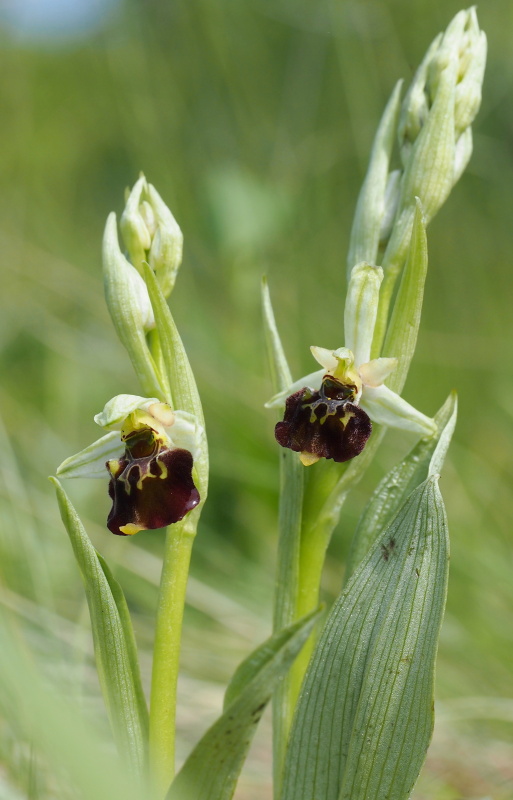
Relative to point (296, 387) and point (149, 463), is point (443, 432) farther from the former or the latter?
point (149, 463)

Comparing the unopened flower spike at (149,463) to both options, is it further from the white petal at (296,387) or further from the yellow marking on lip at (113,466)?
the white petal at (296,387)

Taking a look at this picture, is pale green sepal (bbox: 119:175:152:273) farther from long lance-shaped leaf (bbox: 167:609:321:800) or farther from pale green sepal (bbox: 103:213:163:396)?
long lance-shaped leaf (bbox: 167:609:321:800)

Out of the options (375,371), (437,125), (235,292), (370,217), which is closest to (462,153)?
(437,125)

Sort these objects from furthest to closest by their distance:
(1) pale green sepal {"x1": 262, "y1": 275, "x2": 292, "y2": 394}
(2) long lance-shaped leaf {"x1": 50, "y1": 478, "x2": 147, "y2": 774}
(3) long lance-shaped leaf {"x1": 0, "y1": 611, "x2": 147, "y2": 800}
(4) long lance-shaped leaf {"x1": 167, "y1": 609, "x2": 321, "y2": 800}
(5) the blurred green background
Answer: (5) the blurred green background, (1) pale green sepal {"x1": 262, "y1": 275, "x2": 292, "y2": 394}, (2) long lance-shaped leaf {"x1": 50, "y1": 478, "x2": 147, "y2": 774}, (4) long lance-shaped leaf {"x1": 167, "y1": 609, "x2": 321, "y2": 800}, (3) long lance-shaped leaf {"x1": 0, "y1": 611, "x2": 147, "y2": 800}

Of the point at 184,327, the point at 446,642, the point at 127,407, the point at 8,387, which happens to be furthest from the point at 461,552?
the point at 8,387

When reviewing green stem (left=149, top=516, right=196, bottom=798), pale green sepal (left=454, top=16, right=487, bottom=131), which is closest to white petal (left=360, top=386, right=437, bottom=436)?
green stem (left=149, top=516, right=196, bottom=798)

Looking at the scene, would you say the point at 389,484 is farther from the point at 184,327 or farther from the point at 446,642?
the point at 184,327

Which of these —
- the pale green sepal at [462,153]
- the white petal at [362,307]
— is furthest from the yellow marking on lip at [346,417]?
the pale green sepal at [462,153]
